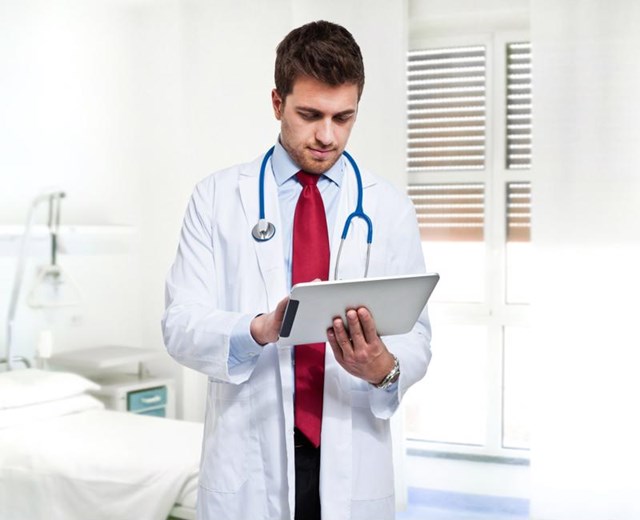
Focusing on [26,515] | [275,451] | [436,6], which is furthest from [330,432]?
[436,6]

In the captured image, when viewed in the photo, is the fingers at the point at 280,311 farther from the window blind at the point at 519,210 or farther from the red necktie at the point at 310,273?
the window blind at the point at 519,210

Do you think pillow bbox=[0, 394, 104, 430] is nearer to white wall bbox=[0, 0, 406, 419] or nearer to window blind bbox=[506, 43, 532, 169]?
white wall bbox=[0, 0, 406, 419]

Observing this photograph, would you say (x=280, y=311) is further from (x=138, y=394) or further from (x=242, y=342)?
(x=138, y=394)

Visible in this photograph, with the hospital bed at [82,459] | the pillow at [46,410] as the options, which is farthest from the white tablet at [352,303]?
the pillow at [46,410]

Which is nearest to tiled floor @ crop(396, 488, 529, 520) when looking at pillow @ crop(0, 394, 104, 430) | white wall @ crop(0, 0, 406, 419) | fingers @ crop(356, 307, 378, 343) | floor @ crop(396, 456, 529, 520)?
floor @ crop(396, 456, 529, 520)

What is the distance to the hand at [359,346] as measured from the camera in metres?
1.17

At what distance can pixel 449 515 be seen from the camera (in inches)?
138

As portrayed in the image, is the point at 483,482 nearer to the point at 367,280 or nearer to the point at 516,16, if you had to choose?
the point at 516,16

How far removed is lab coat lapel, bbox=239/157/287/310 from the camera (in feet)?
4.35

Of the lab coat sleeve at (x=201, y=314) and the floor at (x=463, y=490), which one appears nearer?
the lab coat sleeve at (x=201, y=314)

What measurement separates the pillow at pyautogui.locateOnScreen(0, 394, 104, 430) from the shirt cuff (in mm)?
1974

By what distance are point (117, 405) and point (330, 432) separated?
246 cm

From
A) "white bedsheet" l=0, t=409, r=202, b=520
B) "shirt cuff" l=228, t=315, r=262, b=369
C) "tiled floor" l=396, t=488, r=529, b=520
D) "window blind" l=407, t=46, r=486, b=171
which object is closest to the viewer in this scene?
"shirt cuff" l=228, t=315, r=262, b=369

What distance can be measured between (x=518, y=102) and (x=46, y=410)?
2.27 meters
